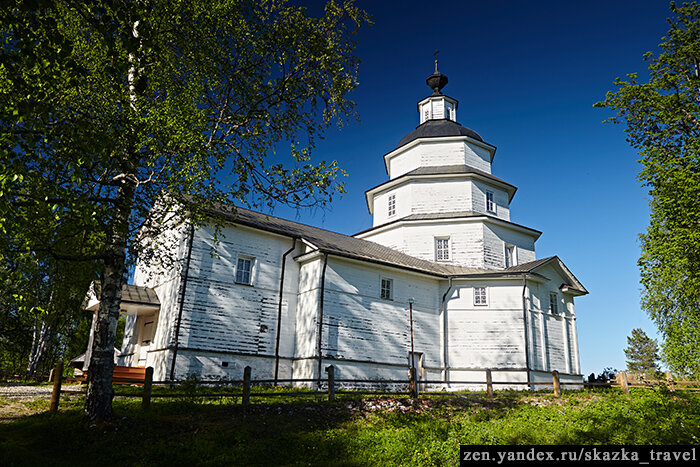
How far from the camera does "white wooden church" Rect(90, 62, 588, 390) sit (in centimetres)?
1948

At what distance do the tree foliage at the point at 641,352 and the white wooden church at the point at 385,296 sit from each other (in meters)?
56.1

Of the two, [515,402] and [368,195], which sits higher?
[368,195]

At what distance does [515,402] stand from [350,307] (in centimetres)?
829

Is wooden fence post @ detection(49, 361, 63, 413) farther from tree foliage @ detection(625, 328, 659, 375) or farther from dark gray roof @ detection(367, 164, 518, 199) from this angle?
tree foliage @ detection(625, 328, 659, 375)

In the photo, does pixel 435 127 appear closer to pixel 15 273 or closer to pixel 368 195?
pixel 368 195

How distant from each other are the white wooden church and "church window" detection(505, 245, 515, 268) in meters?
0.08

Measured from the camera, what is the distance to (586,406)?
1514 centimetres

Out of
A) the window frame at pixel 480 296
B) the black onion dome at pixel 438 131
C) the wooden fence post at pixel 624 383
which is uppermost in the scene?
the black onion dome at pixel 438 131

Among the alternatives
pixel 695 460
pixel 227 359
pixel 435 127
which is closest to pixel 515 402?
A: pixel 695 460

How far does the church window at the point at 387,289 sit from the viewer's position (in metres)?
23.2

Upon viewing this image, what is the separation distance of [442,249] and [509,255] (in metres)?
4.34

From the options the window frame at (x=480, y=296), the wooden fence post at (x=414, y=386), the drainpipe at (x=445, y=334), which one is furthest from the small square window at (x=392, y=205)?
the wooden fence post at (x=414, y=386)

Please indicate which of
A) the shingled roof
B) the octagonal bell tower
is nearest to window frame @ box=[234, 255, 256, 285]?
the shingled roof

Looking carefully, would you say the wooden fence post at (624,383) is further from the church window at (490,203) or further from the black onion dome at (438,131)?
the black onion dome at (438,131)
